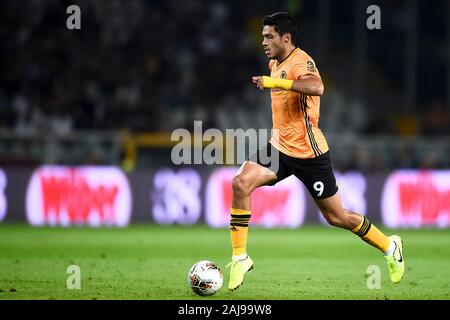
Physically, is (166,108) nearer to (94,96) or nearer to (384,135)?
(94,96)

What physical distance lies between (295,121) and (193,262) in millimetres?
3440

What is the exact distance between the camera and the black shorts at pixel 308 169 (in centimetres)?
903

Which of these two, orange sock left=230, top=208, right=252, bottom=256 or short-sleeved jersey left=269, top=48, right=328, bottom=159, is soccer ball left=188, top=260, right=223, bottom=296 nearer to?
orange sock left=230, top=208, right=252, bottom=256

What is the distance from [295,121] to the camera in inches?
359

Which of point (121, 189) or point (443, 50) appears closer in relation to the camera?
point (121, 189)

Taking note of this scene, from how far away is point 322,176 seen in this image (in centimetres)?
905

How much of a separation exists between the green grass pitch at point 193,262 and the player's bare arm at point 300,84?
1912 millimetres

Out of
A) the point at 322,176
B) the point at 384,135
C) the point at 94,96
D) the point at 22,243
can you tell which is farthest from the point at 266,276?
the point at 384,135

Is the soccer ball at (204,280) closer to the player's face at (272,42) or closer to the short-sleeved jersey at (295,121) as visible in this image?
the short-sleeved jersey at (295,121)

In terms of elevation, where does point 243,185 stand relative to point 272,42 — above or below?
below

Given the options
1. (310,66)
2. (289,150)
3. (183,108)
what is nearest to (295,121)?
(289,150)

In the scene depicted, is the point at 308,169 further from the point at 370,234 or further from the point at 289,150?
the point at 370,234

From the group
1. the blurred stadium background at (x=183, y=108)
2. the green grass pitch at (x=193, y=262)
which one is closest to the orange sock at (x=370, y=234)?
the green grass pitch at (x=193, y=262)

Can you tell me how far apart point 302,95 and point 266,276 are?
2.31 metres
